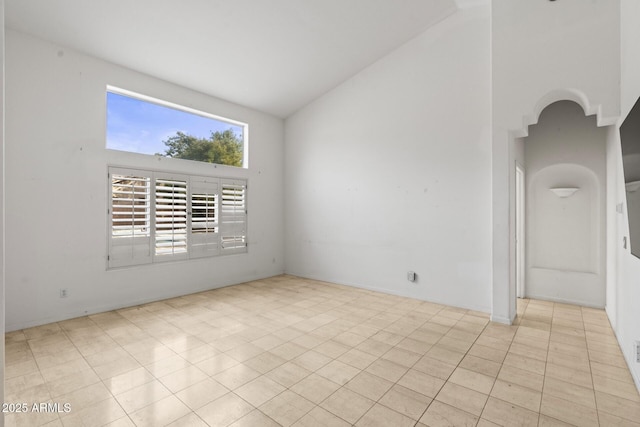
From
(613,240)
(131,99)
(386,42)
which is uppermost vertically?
(386,42)

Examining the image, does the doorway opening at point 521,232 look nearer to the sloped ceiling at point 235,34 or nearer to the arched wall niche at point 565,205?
the arched wall niche at point 565,205

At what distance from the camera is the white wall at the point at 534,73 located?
129 inches

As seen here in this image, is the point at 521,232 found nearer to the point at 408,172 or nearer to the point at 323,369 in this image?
the point at 408,172

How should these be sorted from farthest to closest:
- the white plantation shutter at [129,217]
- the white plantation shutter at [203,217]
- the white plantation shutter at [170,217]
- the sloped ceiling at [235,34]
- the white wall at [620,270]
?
the white plantation shutter at [203,217]
the white plantation shutter at [170,217]
the white plantation shutter at [129,217]
the sloped ceiling at [235,34]
the white wall at [620,270]

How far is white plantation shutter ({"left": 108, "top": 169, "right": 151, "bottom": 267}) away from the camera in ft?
14.3

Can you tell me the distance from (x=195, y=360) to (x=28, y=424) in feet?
3.81

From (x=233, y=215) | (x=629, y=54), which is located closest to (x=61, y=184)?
(x=233, y=215)

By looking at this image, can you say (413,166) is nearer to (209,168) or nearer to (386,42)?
(386,42)

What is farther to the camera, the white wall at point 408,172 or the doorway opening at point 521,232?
the doorway opening at point 521,232

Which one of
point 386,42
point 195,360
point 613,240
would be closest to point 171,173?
point 195,360

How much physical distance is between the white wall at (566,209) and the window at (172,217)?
5.02 m

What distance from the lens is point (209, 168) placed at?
5.51m

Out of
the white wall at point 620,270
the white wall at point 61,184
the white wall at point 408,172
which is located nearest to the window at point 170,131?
the white wall at point 61,184

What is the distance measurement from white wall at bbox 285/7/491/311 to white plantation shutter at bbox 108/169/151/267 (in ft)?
9.60
